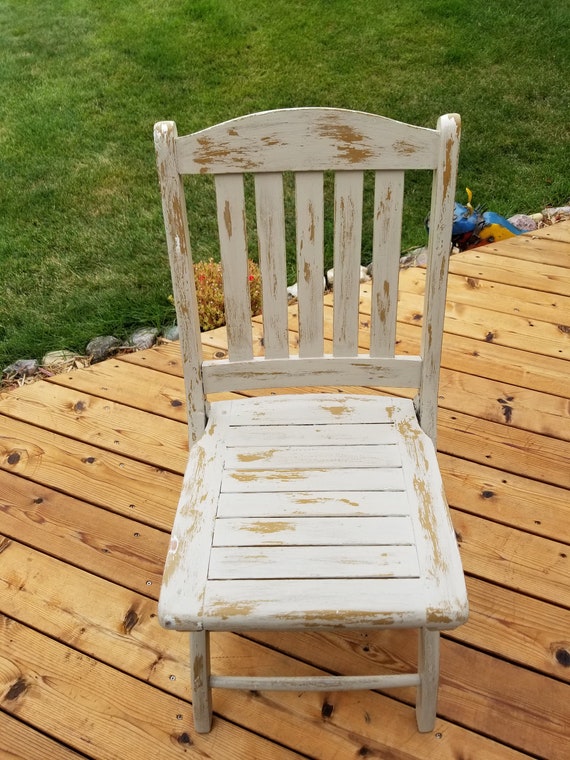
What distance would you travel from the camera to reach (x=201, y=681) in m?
1.46

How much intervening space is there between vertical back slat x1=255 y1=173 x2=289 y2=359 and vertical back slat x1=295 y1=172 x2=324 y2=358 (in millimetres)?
37

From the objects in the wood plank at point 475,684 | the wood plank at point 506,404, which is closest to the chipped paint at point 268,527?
the wood plank at point 475,684

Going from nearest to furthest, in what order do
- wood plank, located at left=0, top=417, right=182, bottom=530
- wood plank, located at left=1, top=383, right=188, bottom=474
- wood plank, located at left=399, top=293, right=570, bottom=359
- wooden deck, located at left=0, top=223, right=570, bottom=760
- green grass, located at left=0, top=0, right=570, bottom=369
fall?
wooden deck, located at left=0, top=223, right=570, bottom=760 < wood plank, located at left=0, top=417, right=182, bottom=530 < wood plank, located at left=1, top=383, right=188, bottom=474 < wood plank, located at left=399, top=293, right=570, bottom=359 < green grass, located at left=0, top=0, right=570, bottom=369

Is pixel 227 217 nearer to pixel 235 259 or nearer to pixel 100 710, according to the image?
pixel 235 259

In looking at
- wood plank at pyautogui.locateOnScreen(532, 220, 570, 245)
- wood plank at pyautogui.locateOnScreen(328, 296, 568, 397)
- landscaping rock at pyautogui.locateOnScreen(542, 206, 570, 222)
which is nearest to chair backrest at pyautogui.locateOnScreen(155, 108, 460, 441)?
wood plank at pyautogui.locateOnScreen(328, 296, 568, 397)

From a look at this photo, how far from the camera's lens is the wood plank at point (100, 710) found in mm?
1511

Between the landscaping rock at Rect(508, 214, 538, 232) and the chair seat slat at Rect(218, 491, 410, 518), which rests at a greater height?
the chair seat slat at Rect(218, 491, 410, 518)

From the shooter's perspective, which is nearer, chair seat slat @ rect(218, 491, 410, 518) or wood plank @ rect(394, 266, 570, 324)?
chair seat slat @ rect(218, 491, 410, 518)

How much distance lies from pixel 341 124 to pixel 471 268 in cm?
195

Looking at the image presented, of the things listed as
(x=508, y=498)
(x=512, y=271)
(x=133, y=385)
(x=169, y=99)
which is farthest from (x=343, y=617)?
(x=169, y=99)

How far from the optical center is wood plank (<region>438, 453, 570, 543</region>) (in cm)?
195

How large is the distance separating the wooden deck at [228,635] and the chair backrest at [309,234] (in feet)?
1.88

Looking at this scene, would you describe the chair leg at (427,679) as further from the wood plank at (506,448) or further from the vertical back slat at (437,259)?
the wood plank at (506,448)

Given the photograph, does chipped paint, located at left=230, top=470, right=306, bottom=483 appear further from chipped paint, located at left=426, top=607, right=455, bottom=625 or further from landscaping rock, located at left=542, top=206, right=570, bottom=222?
landscaping rock, located at left=542, top=206, right=570, bottom=222
